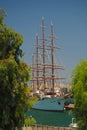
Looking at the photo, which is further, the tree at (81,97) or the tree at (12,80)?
the tree at (81,97)

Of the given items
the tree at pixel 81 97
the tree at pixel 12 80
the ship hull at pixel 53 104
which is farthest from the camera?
the ship hull at pixel 53 104

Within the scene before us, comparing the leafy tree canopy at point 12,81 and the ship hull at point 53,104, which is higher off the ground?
the leafy tree canopy at point 12,81

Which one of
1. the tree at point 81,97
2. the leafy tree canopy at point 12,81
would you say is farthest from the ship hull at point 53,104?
the leafy tree canopy at point 12,81

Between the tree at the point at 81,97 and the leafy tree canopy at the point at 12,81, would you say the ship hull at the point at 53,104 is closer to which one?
the tree at the point at 81,97

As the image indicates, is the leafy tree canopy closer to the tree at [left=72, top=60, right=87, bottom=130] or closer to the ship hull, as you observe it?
the tree at [left=72, top=60, right=87, bottom=130]

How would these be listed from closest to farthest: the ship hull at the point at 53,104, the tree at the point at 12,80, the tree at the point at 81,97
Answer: the tree at the point at 12,80 < the tree at the point at 81,97 < the ship hull at the point at 53,104

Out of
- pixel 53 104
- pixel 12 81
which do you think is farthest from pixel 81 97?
pixel 53 104

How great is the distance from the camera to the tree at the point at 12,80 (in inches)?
747

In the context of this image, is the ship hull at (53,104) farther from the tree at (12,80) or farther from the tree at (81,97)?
the tree at (12,80)

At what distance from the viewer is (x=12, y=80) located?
1917cm

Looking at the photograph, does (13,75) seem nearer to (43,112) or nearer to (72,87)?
(72,87)

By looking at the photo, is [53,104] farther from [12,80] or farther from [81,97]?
[12,80]

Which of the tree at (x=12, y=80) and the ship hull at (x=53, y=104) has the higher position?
the tree at (x=12, y=80)

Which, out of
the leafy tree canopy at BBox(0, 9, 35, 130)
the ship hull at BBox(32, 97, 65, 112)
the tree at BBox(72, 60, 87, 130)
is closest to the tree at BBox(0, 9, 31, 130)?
the leafy tree canopy at BBox(0, 9, 35, 130)
